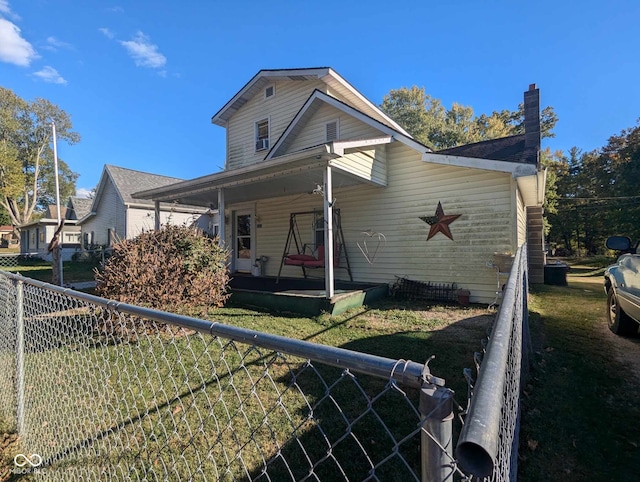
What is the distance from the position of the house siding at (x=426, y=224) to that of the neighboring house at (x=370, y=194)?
0.02m

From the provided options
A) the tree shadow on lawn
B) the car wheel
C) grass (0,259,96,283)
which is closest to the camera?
the tree shadow on lawn

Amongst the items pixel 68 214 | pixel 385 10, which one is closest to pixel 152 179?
pixel 68 214

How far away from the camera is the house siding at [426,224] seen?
23.2 ft

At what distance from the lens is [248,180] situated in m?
7.75

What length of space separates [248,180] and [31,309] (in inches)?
211

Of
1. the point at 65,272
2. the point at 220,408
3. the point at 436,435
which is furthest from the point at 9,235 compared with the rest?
the point at 436,435

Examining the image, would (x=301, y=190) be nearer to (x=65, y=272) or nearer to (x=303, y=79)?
(x=303, y=79)

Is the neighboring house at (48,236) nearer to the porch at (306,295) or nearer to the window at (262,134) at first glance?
the window at (262,134)

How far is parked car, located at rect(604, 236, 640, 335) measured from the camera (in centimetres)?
405

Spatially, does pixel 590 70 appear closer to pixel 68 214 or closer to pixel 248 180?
pixel 248 180

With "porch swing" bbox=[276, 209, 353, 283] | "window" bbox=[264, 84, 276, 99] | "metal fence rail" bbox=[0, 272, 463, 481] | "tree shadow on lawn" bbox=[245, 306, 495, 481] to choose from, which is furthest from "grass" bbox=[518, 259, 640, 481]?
"window" bbox=[264, 84, 276, 99]

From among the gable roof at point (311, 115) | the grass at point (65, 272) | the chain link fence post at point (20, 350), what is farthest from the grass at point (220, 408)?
the grass at point (65, 272)

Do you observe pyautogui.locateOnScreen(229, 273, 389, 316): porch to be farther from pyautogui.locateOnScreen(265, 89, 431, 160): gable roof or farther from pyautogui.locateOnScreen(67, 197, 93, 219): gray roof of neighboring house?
pyautogui.locateOnScreen(67, 197, 93, 219): gray roof of neighboring house

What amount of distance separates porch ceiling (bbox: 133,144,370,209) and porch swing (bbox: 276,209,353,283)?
0.90 metres
